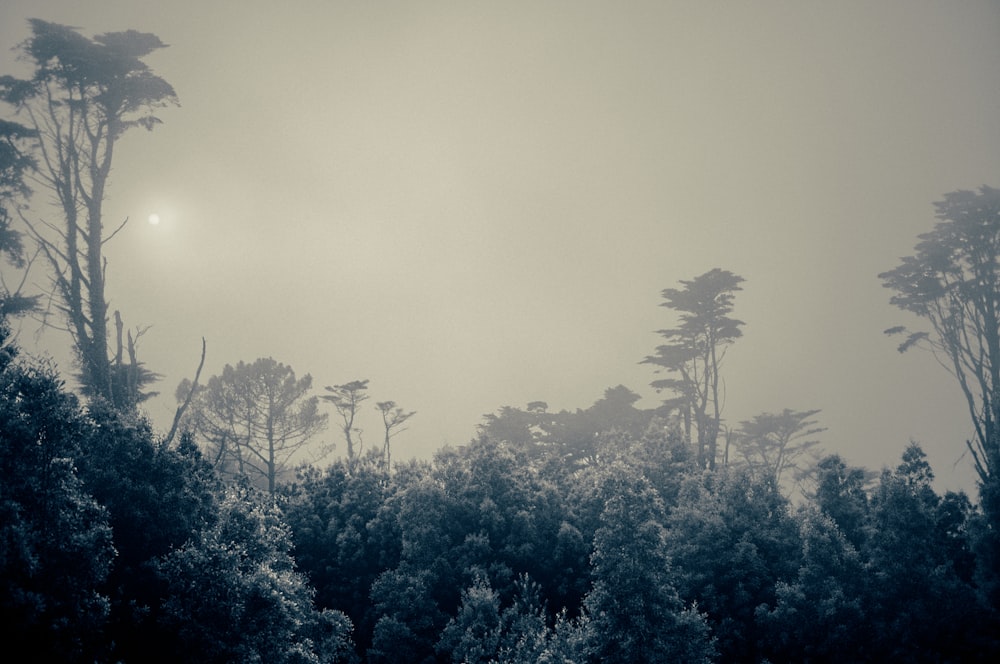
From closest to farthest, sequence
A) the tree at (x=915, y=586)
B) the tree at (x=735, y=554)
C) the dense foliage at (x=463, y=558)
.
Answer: the dense foliage at (x=463, y=558) → the tree at (x=915, y=586) → the tree at (x=735, y=554)

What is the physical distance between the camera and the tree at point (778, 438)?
53.3 metres

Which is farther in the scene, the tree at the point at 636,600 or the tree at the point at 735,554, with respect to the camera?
the tree at the point at 735,554

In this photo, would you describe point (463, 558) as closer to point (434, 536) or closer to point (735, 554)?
point (434, 536)

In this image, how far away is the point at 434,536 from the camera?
26297 millimetres

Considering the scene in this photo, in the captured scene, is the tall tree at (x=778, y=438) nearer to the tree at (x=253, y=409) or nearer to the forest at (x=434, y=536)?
the forest at (x=434, y=536)

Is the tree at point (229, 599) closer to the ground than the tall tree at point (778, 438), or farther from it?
closer to the ground

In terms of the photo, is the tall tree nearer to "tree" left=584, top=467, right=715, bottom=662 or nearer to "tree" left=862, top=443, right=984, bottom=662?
"tree" left=862, top=443, right=984, bottom=662

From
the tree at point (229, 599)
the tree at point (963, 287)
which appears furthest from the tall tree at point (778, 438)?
the tree at point (229, 599)

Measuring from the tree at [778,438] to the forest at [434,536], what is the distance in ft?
65.3

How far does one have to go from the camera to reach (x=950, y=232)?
33.6 meters

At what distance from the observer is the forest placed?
1459 centimetres

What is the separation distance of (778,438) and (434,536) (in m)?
42.3

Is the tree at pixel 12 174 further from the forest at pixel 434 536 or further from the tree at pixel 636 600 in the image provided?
the tree at pixel 636 600

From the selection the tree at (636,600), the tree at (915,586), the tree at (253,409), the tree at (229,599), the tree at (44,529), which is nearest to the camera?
the tree at (44,529)
